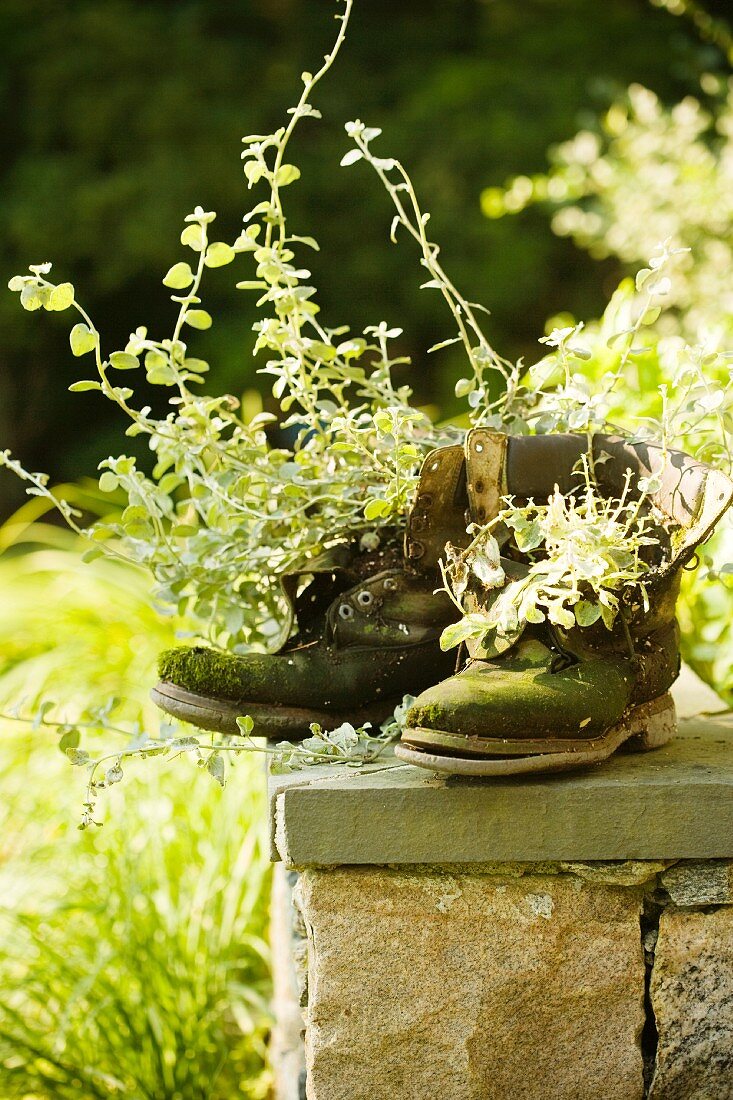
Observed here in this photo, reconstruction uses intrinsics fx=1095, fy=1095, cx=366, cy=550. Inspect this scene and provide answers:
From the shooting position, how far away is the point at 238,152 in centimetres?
591

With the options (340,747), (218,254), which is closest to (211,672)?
(340,747)

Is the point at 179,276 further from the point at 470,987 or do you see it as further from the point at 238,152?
the point at 238,152

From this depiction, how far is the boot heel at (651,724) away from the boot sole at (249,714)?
0.29 m

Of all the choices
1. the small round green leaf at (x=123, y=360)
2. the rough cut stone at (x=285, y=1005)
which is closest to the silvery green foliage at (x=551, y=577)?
the small round green leaf at (x=123, y=360)

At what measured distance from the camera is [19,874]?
7.18 ft

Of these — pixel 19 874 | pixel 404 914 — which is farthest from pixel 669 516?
pixel 19 874

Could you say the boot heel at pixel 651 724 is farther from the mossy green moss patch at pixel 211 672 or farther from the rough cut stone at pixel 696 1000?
the mossy green moss patch at pixel 211 672

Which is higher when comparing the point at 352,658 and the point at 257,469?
the point at 257,469

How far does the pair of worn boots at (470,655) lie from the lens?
1049 mm

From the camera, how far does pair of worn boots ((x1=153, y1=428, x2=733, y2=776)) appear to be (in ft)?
3.44

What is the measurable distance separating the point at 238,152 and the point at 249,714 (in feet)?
17.2

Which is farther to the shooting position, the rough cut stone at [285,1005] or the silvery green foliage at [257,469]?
the rough cut stone at [285,1005]

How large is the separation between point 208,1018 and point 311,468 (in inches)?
42.2

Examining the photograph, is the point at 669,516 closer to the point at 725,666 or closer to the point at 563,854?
the point at 563,854
